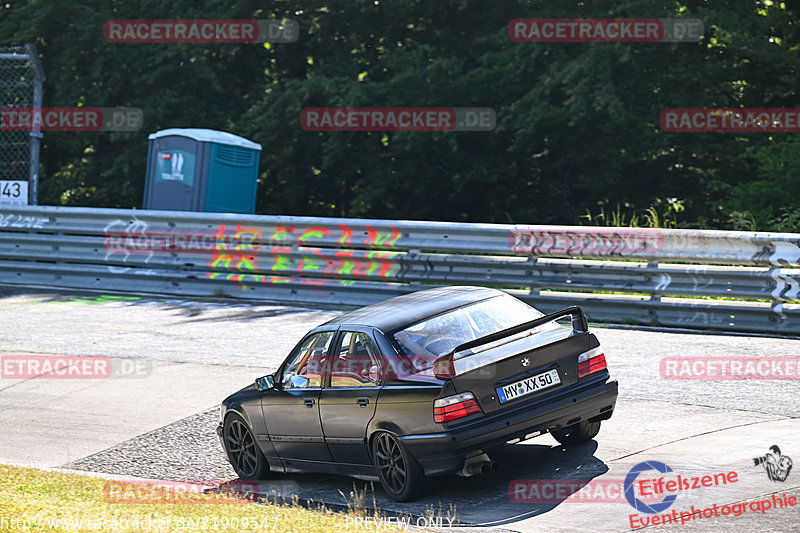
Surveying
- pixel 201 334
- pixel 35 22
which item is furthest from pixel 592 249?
pixel 35 22

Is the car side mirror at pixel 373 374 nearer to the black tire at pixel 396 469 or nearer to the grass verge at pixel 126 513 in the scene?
the black tire at pixel 396 469

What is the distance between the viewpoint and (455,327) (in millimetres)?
7355

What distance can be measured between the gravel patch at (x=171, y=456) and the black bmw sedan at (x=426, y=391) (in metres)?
0.46

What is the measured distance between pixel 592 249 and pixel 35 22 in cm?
1768

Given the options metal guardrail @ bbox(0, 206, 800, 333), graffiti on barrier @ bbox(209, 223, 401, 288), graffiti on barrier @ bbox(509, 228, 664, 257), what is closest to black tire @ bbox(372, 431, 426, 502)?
metal guardrail @ bbox(0, 206, 800, 333)

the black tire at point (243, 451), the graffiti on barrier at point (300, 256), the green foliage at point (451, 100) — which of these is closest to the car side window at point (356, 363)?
the black tire at point (243, 451)

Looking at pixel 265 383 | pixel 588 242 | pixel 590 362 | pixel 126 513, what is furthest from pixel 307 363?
pixel 588 242

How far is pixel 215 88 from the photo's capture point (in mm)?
24484

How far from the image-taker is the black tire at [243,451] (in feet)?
27.2

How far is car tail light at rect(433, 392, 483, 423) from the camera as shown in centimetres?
671

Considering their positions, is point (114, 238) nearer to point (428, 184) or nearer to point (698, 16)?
point (428, 184)

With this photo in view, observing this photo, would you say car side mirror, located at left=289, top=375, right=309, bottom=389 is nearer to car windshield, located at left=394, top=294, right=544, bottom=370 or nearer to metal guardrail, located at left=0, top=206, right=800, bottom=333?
car windshield, located at left=394, top=294, right=544, bottom=370

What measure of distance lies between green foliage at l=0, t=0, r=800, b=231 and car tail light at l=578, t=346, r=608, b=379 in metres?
12.0

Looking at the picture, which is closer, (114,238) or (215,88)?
(114,238)
